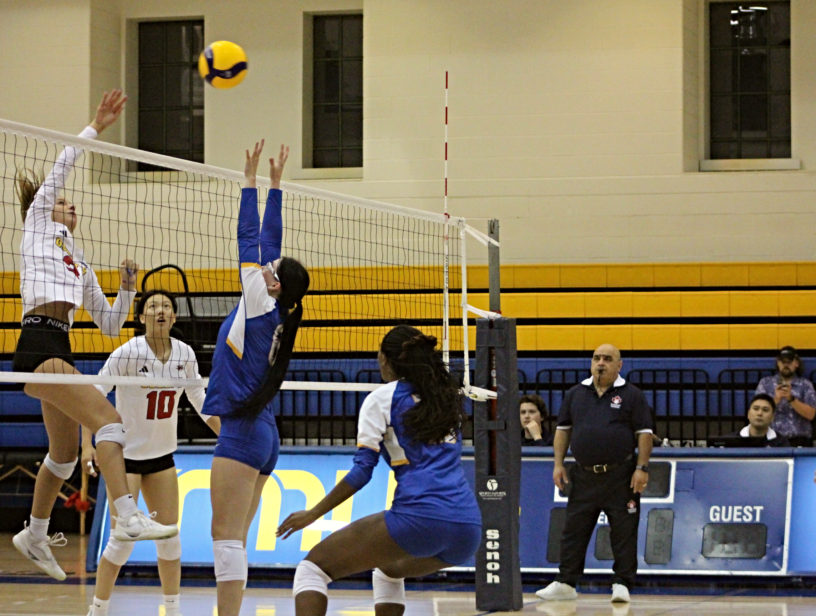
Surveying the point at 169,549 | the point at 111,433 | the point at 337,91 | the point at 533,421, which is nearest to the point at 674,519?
the point at 533,421

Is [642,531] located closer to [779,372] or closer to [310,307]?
[779,372]

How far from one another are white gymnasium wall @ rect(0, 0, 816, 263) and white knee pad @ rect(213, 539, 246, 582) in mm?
8534

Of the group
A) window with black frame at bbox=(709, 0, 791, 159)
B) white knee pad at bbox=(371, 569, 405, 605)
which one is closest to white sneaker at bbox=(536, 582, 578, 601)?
white knee pad at bbox=(371, 569, 405, 605)

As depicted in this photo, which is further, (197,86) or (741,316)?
(197,86)

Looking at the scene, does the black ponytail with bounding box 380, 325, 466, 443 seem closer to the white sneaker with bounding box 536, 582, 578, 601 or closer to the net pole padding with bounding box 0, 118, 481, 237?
the net pole padding with bounding box 0, 118, 481, 237

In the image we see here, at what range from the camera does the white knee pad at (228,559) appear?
5895mm

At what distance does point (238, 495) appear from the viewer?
5.89 metres

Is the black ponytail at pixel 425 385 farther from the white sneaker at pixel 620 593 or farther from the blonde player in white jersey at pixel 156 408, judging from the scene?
the white sneaker at pixel 620 593

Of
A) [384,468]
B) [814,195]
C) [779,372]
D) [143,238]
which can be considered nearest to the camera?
[384,468]

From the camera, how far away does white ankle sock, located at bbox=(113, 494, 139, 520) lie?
618 cm

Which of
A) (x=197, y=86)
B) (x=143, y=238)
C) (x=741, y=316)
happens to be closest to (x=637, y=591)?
(x=741, y=316)

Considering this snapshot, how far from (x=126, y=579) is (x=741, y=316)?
7.02m

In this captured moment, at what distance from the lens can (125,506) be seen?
6.19m

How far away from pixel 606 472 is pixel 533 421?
4.40 feet
